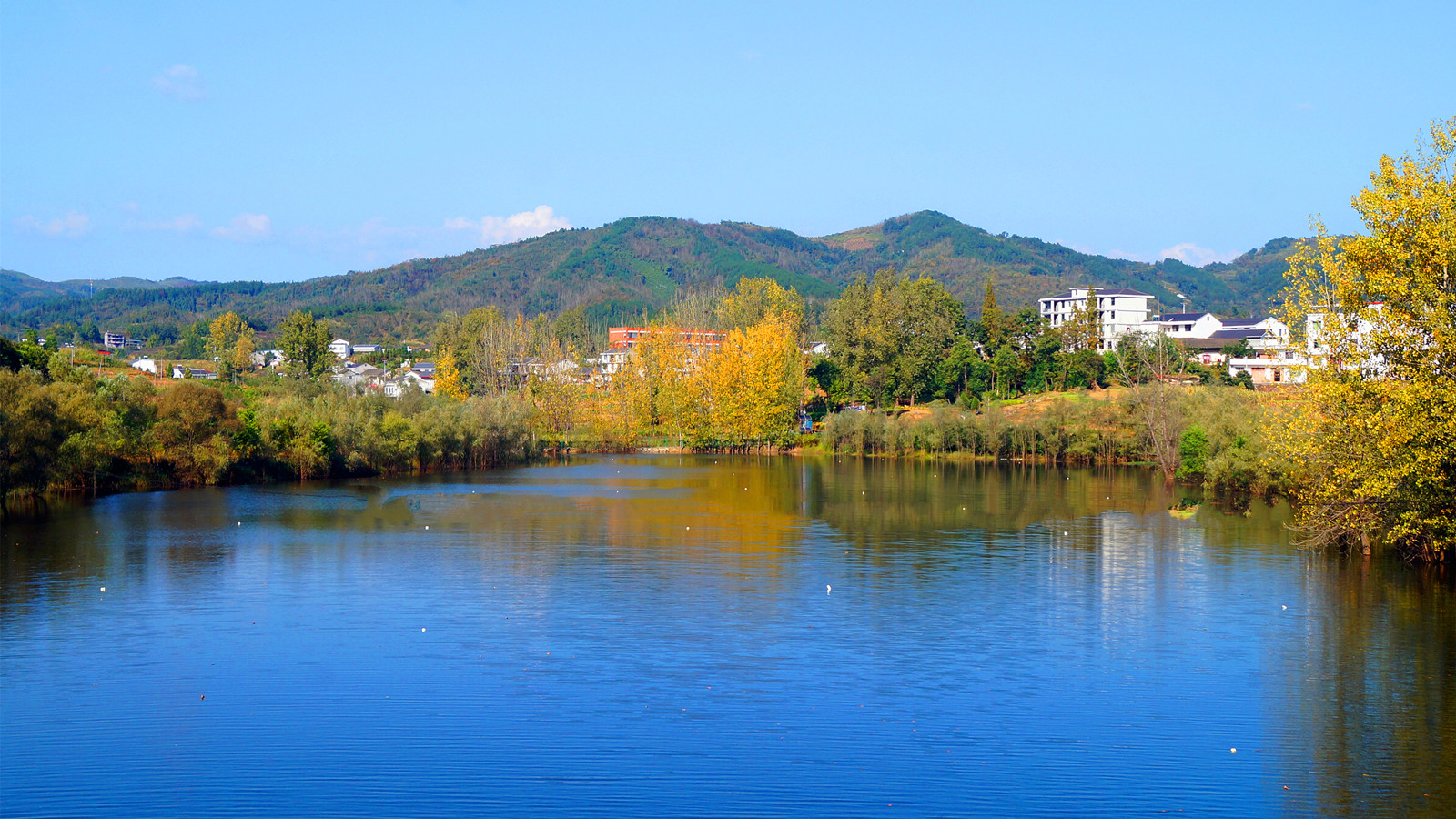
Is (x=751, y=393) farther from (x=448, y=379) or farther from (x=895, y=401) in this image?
(x=448, y=379)

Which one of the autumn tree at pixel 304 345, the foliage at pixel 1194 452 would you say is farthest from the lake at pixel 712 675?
the autumn tree at pixel 304 345

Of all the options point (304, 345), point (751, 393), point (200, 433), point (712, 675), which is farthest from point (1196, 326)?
point (712, 675)

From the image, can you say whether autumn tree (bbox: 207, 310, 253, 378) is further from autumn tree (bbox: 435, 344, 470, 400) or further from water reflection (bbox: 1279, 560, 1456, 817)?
water reflection (bbox: 1279, 560, 1456, 817)

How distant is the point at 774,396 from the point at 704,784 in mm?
77599

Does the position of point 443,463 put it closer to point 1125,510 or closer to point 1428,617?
point 1125,510


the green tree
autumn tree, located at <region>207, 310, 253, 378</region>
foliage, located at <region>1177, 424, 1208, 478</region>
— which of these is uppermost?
autumn tree, located at <region>207, 310, 253, 378</region>

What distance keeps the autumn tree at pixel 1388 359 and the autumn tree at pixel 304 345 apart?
89403 mm

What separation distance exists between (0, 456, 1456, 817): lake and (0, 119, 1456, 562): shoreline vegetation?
4.35m

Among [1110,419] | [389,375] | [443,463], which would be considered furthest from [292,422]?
[389,375]

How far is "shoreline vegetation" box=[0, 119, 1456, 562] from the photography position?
2409cm

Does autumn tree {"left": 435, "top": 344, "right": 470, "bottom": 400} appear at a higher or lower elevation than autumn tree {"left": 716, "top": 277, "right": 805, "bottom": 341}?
lower

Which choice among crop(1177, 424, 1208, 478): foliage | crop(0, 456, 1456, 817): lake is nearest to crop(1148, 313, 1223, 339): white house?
crop(1177, 424, 1208, 478): foliage

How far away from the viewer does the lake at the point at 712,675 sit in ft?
43.5

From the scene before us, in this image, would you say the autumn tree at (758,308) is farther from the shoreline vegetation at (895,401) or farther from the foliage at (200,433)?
the foliage at (200,433)
